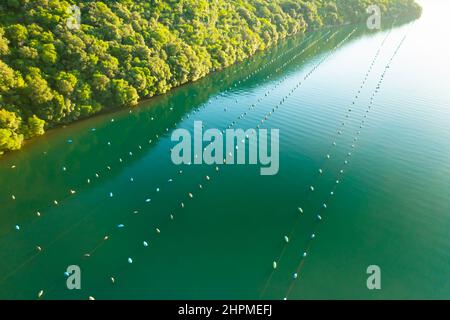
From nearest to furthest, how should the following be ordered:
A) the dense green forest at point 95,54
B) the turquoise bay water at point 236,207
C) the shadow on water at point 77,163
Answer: the turquoise bay water at point 236,207 → the shadow on water at point 77,163 → the dense green forest at point 95,54

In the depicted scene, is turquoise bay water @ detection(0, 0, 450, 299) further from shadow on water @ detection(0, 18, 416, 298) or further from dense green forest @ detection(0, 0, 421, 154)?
dense green forest @ detection(0, 0, 421, 154)

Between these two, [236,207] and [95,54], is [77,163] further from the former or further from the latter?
[236,207]

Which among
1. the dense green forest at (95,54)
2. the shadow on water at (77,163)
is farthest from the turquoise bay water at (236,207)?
the dense green forest at (95,54)

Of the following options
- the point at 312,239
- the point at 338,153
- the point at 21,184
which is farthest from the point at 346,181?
the point at 21,184

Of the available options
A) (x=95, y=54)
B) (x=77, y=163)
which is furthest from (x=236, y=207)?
(x=95, y=54)

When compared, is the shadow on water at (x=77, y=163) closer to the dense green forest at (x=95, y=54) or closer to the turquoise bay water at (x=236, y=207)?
the turquoise bay water at (x=236, y=207)

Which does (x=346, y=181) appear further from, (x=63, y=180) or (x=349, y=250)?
(x=63, y=180)

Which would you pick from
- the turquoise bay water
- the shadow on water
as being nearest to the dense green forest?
the shadow on water
